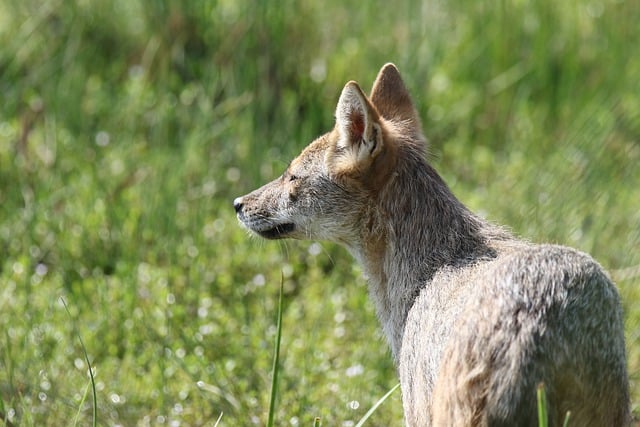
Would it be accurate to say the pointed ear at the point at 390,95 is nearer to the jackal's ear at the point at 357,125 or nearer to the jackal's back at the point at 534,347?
the jackal's ear at the point at 357,125

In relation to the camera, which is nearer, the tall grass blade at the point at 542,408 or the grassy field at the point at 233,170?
the tall grass blade at the point at 542,408

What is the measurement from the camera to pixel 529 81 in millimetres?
8344

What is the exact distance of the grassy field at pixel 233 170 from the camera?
5.58 metres

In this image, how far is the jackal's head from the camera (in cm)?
472

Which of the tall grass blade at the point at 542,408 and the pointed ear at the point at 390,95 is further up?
the pointed ear at the point at 390,95

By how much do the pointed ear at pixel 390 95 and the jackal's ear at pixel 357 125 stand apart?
19.4 inches

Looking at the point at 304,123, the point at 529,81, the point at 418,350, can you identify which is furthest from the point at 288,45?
the point at 418,350

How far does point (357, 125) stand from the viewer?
4.74 m

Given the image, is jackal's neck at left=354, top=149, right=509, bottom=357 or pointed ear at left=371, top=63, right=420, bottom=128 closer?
jackal's neck at left=354, top=149, right=509, bottom=357

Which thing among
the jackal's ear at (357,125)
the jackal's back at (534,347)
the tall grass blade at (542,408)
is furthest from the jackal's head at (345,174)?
the tall grass blade at (542,408)

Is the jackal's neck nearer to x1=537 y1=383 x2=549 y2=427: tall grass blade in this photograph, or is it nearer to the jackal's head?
the jackal's head

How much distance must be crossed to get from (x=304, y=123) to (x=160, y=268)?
1.56m

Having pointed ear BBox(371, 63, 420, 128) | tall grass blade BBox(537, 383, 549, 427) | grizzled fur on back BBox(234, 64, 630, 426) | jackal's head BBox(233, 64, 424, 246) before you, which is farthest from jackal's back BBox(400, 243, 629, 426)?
pointed ear BBox(371, 63, 420, 128)

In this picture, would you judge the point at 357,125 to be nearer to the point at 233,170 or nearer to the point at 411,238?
the point at 411,238
